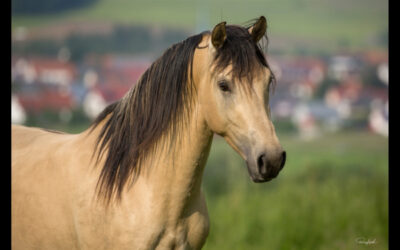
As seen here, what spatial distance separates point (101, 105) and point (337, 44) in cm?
531

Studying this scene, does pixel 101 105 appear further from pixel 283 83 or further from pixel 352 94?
pixel 352 94

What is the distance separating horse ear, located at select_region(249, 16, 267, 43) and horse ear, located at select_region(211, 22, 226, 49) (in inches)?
8.8

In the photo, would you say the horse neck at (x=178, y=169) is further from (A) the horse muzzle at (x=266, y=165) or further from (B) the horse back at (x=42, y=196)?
(B) the horse back at (x=42, y=196)

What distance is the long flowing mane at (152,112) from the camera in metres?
2.88

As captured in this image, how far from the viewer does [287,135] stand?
10.1 m

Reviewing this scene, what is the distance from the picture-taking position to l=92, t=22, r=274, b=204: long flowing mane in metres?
2.88

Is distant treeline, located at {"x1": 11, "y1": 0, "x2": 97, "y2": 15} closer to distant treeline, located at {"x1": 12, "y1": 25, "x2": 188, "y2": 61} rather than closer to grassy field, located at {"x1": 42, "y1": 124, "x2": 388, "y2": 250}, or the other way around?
distant treeline, located at {"x1": 12, "y1": 25, "x2": 188, "y2": 61}

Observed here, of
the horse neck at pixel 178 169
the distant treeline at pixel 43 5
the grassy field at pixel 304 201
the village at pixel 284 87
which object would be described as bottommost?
Answer: the grassy field at pixel 304 201

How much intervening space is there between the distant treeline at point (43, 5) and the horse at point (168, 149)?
835 cm

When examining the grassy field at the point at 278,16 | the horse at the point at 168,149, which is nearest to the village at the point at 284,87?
the grassy field at the point at 278,16

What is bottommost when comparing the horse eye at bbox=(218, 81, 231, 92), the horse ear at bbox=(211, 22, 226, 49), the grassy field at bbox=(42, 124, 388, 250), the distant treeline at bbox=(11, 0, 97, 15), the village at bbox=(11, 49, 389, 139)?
the grassy field at bbox=(42, 124, 388, 250)

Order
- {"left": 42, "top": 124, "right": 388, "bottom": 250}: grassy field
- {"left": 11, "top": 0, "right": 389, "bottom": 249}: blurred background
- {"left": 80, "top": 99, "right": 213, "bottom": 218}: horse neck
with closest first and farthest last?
{"left": 80, "top": 99, "right": 213, "bottom": 218}: horse neck, {"left": 42, "top": 124, "right": 388, "bottom": 250}: grassy field, {"left": 11, "top": 0, "right": 389, "bottom": 249}: blurred background

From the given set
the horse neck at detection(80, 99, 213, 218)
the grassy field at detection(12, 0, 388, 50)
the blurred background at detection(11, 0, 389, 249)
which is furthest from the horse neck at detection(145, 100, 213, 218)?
the grassy field at detection(12, 0, 388, 50)
